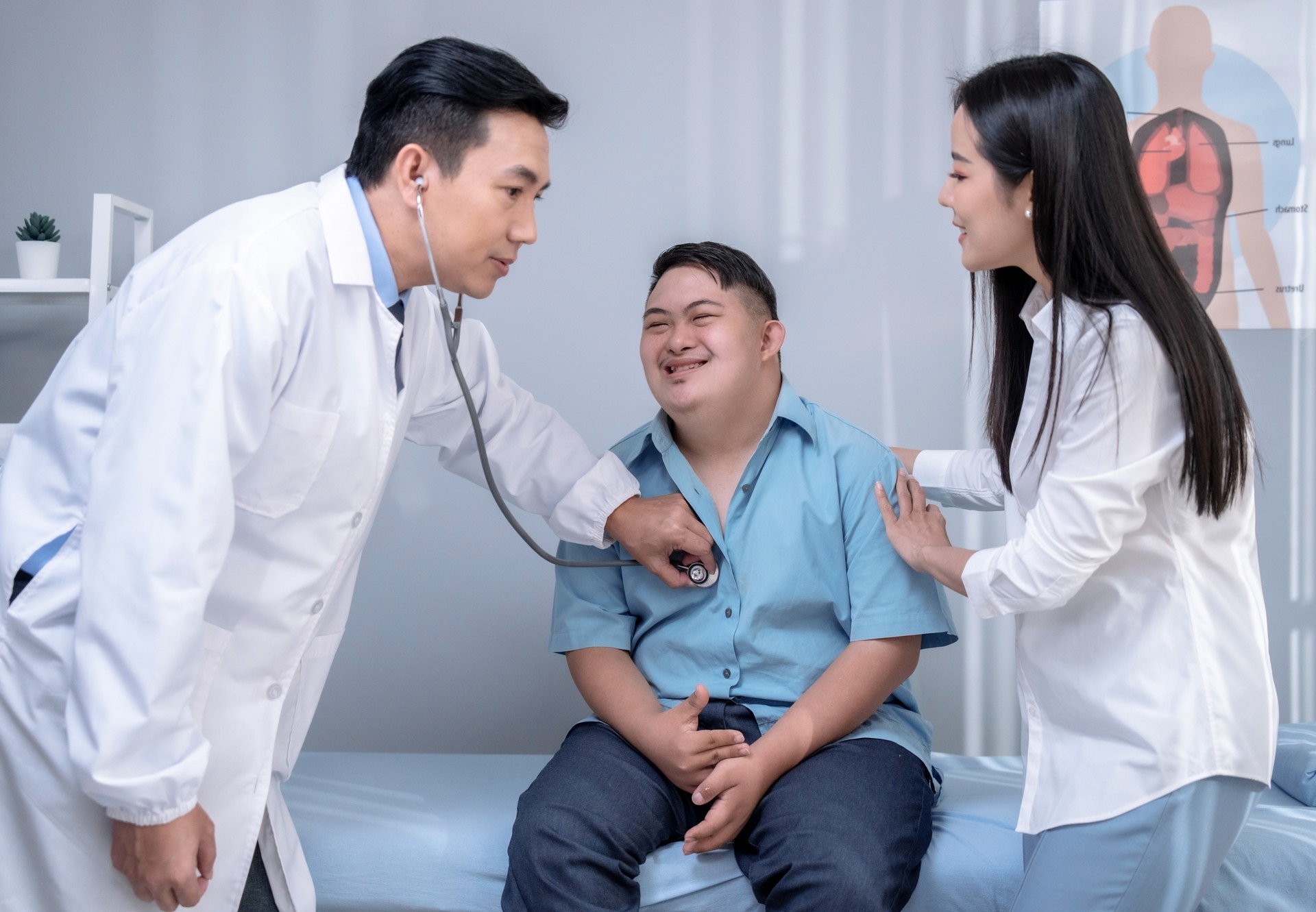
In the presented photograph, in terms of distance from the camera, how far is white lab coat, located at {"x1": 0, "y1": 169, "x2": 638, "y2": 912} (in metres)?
0.91

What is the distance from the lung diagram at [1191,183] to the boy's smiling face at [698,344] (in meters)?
0.97

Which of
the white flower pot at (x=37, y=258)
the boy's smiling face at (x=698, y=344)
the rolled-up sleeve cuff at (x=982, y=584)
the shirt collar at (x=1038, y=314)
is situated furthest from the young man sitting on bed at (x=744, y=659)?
the white flower pot at (x=37, y=258)

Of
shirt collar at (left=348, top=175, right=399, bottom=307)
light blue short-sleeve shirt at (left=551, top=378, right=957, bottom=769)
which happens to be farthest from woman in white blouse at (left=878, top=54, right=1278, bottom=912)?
shirt collar at (left=348, top=175, right=399, bottom=307)

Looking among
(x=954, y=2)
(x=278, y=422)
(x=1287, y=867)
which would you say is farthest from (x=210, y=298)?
(x=954, y=2)

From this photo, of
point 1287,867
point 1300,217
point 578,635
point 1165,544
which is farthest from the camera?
point 1300,217

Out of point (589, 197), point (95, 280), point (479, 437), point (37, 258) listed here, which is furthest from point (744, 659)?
point (37, 258)

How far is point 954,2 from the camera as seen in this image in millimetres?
2055

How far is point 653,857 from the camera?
4.42ft

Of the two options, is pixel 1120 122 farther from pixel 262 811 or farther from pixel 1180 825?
pixel 262 811

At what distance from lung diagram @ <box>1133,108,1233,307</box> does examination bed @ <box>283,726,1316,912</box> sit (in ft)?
3.30

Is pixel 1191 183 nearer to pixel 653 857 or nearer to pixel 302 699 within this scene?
pixel 653 857

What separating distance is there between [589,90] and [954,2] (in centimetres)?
74

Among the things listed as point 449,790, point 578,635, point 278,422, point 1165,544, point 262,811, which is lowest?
point 449,790

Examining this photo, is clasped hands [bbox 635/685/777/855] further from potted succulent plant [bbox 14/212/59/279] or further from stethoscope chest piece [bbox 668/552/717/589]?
potted succulent plant [bbox 14/212/59/279]
